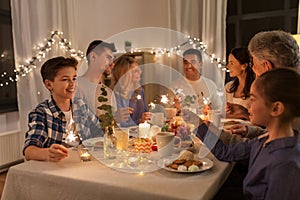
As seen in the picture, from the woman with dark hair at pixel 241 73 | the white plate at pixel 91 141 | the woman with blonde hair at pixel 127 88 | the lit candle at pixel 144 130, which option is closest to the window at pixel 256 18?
the woman with dark hair at pixel 241 73

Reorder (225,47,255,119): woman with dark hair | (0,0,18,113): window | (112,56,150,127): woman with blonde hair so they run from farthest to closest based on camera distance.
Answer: (0,0,18,113): window → (225,47,255,119): woman with dark hair → (112,56,150,127): woman with blonde hair

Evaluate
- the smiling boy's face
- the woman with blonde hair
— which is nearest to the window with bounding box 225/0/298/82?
the woman with blonde hair

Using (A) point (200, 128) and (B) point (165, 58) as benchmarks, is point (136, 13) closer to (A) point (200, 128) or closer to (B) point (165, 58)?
(B) point (165, 58)

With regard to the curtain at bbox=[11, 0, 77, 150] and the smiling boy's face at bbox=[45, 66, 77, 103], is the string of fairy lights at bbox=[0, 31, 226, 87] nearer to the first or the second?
the curtain at bbox=[11, 0, 77, 150]

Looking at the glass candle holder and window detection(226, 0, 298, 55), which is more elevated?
window detection(226, 0, 298, 55)

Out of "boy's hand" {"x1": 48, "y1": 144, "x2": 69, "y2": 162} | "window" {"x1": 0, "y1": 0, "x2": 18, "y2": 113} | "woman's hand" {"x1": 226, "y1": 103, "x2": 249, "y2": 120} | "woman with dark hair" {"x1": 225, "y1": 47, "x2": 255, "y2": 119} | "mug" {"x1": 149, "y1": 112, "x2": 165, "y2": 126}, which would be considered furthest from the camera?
"window" {"x1": 0, "y1": 0, "x2": 18, "y2": 113}

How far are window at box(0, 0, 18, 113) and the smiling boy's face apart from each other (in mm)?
1930

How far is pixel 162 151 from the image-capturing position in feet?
4.17

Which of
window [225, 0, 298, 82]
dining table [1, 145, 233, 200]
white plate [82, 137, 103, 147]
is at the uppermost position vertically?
window [225, 0, 298, 82]

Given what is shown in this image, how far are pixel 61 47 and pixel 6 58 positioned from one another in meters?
0.67

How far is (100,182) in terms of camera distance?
1022 mm

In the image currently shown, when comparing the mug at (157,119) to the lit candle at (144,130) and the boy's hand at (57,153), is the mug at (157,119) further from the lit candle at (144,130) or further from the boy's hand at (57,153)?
the boy's hand at (57,153)

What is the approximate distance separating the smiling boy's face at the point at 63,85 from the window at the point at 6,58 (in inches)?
76.0

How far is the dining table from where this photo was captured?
952mm
